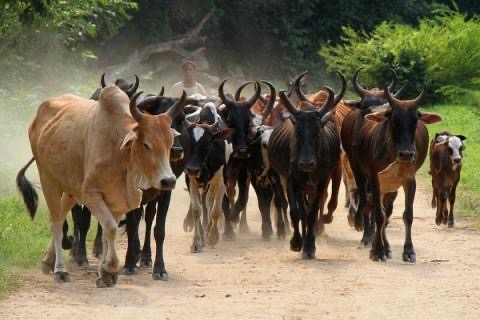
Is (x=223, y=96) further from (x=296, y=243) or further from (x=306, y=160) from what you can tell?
(x=296, y=243)

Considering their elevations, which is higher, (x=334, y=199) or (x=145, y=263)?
(x=334, y=199)

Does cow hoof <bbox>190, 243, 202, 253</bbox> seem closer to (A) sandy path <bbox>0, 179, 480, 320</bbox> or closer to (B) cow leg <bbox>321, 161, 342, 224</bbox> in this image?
(A) sandy path <bbox>0, 179, 480, 320</bbox>

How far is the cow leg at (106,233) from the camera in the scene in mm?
9523

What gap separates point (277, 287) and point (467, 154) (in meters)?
12.1

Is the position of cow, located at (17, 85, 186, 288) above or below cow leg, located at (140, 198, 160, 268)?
above

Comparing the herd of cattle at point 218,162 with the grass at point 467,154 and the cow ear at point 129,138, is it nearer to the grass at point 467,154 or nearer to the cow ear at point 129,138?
the cow ear at point 129,138

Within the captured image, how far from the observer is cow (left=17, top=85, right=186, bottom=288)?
31.1 feet

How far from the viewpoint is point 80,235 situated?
37.0ft

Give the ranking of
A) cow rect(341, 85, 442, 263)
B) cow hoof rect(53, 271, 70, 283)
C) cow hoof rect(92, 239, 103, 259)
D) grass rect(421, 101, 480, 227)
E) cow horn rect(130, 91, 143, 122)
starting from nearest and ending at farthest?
cow horn rect(130, 91, 143, 122), cow hoof rect(53, 271, 70, 283), cow rect(341, 85, 442, 263), cow hoof rect(92, 239, 103, 259), grass rect(421, 101, 480, 227)

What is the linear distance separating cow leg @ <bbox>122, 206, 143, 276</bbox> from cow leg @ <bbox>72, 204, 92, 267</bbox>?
531mm

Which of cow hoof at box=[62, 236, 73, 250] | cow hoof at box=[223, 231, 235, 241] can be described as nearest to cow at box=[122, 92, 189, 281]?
cow hoof at box=[62, 236, 73, 250]

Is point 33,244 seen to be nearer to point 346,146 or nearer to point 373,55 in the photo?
point 346,146

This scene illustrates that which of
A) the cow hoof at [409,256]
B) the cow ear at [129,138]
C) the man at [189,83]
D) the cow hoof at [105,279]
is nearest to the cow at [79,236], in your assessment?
the cow hoof at [105,279]

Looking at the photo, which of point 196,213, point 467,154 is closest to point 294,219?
point 196,213
